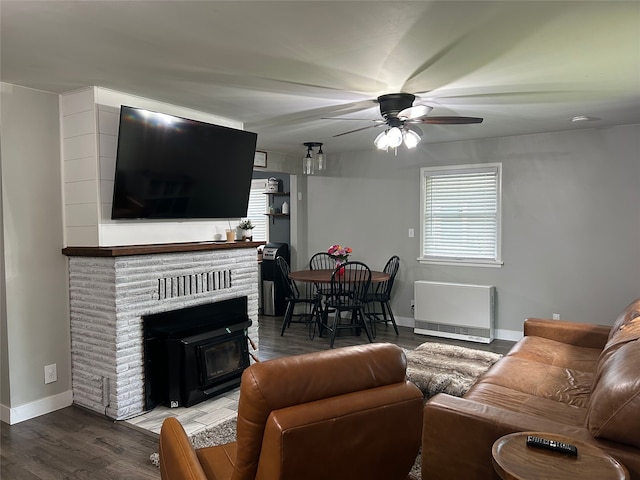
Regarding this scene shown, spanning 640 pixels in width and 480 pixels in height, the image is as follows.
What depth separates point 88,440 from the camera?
300 cm

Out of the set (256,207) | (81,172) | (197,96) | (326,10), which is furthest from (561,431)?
(256,207)

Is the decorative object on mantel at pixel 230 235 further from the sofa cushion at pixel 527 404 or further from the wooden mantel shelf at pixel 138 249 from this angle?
the sofa cushion at pixel 527 404

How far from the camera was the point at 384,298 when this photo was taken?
221 inches

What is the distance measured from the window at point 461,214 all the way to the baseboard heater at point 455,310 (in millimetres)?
356

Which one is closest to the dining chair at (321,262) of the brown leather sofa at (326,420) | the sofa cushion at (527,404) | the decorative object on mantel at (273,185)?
the decorative object on mantel at (273,185)

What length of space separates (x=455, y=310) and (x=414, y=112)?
2920mm

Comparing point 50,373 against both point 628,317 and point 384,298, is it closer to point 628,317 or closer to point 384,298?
point 384,298

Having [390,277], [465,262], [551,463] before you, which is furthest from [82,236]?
[465,262]

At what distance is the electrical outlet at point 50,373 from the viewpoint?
3.42 m

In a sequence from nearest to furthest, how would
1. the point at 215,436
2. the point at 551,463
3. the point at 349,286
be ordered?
the point at 551,463 < the point at 215,436 < the point at 349,286

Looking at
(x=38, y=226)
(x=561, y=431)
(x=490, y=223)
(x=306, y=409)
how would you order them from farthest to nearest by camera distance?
(x=490, y=223)
(x=38, y=226)
(x=561, y=431)
(x=306, y=409)

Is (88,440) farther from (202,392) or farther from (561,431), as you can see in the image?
(561,431)

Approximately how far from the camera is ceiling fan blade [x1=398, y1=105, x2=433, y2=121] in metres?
3.24

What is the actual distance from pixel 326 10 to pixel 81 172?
2263 mm
